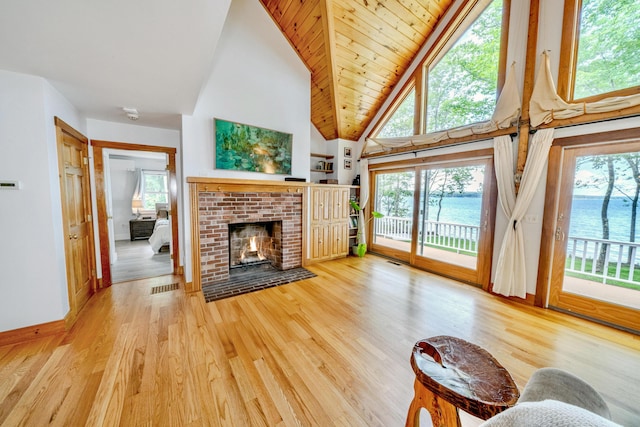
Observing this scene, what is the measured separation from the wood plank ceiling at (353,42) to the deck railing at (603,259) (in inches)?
150

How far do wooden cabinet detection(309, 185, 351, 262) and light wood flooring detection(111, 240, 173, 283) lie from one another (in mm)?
2630

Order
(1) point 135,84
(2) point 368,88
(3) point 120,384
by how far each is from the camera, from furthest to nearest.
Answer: (2) point 368,88 → (1) point 135,84 → (3) point 120,384

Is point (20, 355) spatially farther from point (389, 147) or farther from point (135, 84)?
point (389, 147)

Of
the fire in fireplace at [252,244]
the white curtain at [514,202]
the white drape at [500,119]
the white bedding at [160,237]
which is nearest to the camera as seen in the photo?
the white curtain at [514,202]

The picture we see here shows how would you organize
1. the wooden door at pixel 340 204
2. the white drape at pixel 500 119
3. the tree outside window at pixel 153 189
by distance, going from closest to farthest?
the white drape at pixel 500 119 < the wooden door at pixel 340 204 < the tree outside window at pixel 153 189

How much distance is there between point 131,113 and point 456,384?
4168 mm

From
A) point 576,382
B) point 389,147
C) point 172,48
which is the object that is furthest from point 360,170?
point 576,382

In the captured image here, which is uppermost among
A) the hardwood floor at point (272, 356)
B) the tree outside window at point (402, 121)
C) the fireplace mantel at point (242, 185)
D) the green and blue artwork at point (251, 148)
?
the tree outside window at point (402, 121)

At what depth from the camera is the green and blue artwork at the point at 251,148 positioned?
3.38 metres

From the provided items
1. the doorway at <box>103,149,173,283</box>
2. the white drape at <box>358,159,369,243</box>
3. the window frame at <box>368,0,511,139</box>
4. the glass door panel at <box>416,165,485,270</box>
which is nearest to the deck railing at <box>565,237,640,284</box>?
the glass door panel at <box>416,165,485,270</box>

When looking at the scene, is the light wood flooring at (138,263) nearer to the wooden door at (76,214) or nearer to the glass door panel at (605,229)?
the wooden door at (76,214)

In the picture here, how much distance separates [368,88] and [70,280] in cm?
521

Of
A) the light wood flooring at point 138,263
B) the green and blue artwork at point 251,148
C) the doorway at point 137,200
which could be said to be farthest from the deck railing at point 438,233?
the doorway at point 137,200

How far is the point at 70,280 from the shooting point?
7.77 feet
